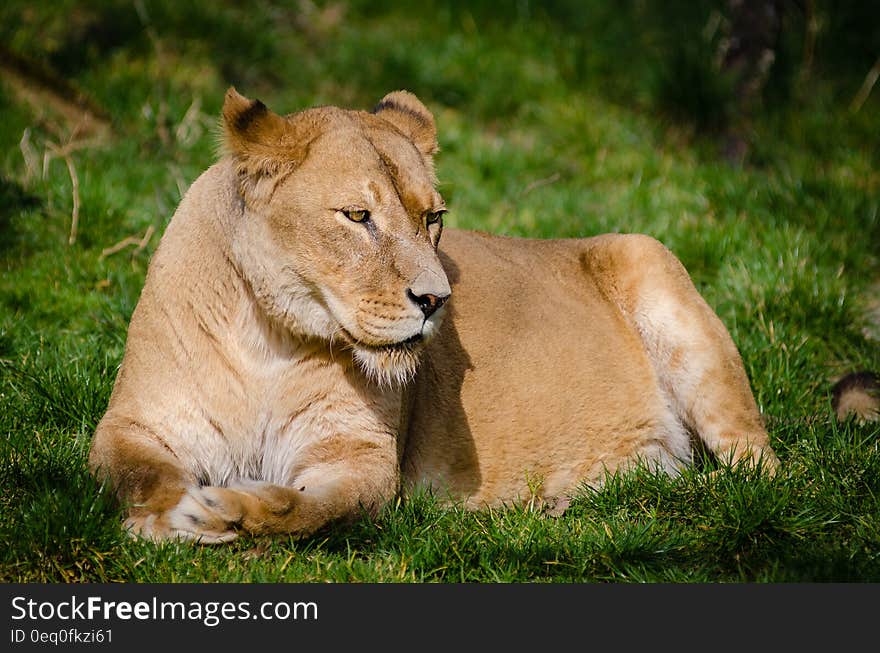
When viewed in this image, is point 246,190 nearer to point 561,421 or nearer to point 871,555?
point 561,421

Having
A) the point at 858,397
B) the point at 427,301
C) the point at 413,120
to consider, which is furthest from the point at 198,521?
the point at 858,397

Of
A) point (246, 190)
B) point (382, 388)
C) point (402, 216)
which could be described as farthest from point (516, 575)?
point (246, 190)

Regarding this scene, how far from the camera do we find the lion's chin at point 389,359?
385 cm

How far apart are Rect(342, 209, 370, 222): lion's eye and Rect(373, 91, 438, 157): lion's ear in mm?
630

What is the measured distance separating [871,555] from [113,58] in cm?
670

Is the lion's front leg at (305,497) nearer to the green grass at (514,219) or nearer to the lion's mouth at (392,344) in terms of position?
the green grass at (514,219)

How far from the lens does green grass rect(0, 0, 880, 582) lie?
12.9 feet

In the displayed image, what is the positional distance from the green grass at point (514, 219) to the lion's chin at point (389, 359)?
51 cm

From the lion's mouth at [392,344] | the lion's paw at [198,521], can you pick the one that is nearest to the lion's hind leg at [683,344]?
the lion's mouth at [392,344]

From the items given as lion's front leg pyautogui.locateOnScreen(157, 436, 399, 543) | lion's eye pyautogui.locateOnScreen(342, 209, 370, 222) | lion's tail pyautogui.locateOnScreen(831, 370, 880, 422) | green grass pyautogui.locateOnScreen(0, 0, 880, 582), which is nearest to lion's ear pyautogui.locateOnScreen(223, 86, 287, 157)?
lion's eye pyautogui.locateOnScreen(342, 209, 370, 222)

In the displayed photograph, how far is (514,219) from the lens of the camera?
7410mm

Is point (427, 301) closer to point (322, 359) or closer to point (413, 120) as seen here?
point (322, 359)

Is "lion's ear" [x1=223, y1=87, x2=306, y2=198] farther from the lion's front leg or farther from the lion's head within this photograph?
the lion's front leg

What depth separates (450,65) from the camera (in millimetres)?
9664
